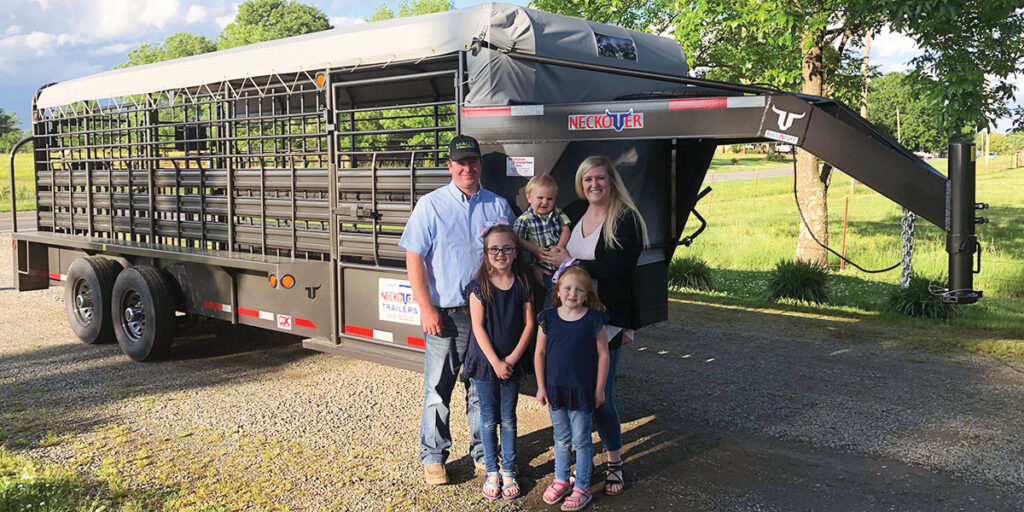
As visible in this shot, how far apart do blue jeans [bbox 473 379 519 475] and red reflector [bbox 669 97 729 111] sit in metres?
1.78

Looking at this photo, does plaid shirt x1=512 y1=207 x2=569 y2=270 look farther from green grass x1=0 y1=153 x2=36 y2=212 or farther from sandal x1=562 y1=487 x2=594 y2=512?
green grass x1=0 y1=153 x2=36 y2=212

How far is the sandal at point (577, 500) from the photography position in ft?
14.2

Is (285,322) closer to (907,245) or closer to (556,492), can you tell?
(556,492)

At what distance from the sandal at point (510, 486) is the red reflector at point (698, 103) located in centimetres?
224

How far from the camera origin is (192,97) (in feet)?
24.6

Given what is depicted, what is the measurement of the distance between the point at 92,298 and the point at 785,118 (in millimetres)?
6810

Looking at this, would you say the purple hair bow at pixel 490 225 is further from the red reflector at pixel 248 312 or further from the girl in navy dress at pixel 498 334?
the red reflector at pixel 248 312

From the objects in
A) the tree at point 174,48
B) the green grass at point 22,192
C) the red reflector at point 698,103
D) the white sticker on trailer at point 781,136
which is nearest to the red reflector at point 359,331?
the red reflector at point 698,103

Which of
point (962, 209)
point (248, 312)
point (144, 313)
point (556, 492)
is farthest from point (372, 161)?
point (962, 209)

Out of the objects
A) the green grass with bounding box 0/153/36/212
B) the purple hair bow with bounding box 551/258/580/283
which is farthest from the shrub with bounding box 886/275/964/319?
the green grass with bounding box 0/153/36/212

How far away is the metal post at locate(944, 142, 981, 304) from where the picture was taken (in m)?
4.18

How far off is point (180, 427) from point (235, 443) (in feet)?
1.95

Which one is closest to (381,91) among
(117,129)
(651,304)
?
(117,129)

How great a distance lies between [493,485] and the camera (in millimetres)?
4520
